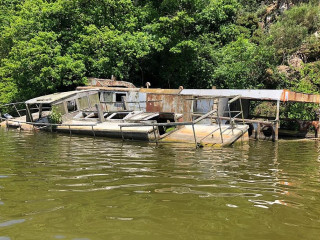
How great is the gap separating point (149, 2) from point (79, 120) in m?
14.5

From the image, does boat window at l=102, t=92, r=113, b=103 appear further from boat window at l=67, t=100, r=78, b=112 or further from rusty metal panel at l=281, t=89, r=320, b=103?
rusty metal panel at l=281, t=89, r=320, b=103

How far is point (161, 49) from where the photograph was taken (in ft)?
79.0

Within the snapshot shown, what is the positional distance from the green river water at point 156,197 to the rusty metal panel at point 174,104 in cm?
751

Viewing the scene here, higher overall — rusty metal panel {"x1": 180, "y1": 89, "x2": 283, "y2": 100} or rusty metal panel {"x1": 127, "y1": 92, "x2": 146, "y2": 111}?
rusty metal panel {"x1": 180, "y1": 89, "x2": 283, "y2": 100}

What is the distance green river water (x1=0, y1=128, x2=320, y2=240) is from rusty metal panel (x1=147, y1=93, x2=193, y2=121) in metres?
7.51

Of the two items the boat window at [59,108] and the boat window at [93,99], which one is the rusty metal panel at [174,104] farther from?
the boat window at [59,108]

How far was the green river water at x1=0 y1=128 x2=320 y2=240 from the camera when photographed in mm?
4045

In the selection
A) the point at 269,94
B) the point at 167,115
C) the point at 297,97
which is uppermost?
the point at 269,94

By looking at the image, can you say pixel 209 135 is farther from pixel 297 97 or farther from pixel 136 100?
pixel 136 100

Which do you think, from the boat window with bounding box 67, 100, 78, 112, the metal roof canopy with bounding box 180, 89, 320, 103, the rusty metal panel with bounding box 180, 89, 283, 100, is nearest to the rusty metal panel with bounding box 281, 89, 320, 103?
the metal roof canopy with bounding box 180, 89, 320, 103

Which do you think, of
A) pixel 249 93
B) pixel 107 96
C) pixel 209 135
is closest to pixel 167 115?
pixel 209 135

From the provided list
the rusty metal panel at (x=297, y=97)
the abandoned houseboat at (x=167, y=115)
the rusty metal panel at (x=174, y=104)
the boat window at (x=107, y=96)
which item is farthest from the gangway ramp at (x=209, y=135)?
the boat window at (x=107, y=96)

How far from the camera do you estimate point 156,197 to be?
5449 millimetres

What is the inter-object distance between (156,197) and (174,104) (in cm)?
1225
